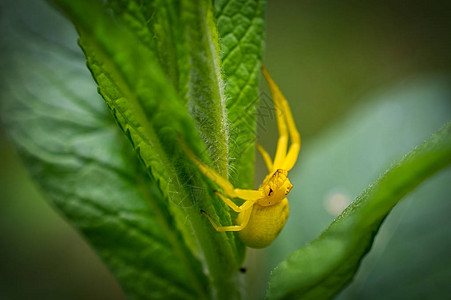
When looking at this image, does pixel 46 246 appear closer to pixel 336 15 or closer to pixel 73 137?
pixel 73 137

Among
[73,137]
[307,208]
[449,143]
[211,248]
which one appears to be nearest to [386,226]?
[307,208]

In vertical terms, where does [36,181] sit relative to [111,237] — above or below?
above

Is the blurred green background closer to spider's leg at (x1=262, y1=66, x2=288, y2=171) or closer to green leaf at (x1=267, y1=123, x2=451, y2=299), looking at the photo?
spider's leg at (x1=262, y1=66, x2=288, y2=171)

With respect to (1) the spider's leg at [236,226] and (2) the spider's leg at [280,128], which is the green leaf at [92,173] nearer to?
(1) the spider's leg at [236,226]

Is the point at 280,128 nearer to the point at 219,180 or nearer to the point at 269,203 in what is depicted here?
the point at 269,203

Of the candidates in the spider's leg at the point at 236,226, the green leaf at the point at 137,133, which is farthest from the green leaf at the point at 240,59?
the spider's leg at the point at 236,226
